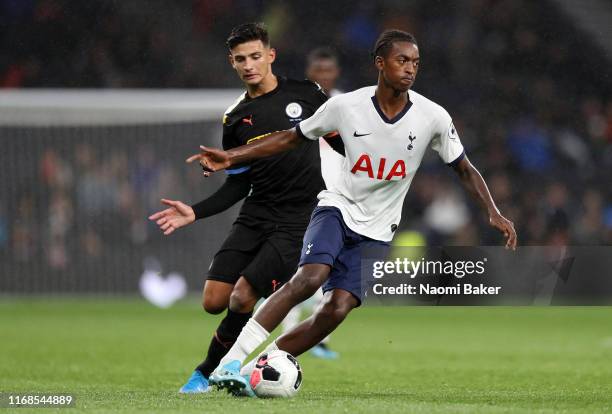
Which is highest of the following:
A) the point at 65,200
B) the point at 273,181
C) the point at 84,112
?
the point at 273,181

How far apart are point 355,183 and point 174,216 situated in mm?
991

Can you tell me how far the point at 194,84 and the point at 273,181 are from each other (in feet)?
39.9

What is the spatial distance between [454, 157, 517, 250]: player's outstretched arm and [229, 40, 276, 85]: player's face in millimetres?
1355

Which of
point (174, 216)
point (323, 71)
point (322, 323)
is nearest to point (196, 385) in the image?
point (322, 323)

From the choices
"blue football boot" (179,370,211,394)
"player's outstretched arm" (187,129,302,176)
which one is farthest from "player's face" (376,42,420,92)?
"blue football boot" (179,370,211,394)

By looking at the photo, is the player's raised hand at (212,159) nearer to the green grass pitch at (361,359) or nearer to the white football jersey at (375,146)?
the white football jersey at (375,146)

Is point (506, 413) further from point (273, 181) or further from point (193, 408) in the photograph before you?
point (273, 181)

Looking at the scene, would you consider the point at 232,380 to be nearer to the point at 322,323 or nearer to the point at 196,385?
the point at 322,323

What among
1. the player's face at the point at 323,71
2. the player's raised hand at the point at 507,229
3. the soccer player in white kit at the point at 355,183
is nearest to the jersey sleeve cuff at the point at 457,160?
the soccer player in white kit at the point at 355,183

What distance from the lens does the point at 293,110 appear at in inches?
294

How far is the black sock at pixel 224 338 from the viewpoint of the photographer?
23.7 ft

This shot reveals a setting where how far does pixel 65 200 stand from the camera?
1706cm

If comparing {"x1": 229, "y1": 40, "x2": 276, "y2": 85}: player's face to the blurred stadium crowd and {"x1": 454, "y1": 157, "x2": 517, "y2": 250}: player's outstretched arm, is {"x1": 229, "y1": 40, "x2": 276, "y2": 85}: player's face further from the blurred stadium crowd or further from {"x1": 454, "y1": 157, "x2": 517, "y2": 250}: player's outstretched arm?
the blurred stadium crowd

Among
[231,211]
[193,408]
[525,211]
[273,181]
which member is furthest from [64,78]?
[193,408]
